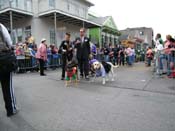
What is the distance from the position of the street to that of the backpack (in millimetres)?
1018

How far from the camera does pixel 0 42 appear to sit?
15.6 ft

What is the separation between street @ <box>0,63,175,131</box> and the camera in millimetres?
4445

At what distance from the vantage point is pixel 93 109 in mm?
5570

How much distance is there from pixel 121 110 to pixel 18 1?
1934 cm

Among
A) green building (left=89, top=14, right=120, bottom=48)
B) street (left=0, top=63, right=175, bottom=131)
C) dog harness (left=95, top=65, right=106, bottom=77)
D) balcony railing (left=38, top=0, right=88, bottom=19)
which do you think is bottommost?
street (left=0, top=63, right=175, bottom=131)

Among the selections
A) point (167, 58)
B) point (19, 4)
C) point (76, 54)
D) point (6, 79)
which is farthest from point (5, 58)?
point (19, 4)

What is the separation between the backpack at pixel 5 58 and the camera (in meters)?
4.71

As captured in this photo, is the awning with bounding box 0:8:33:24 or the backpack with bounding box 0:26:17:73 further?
the awning with bounding box 0:8:33:24

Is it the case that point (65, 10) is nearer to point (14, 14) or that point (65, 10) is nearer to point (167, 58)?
point (14, 14)

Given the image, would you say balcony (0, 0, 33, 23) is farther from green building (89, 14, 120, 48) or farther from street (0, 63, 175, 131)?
street (0, 63, 175, 131)

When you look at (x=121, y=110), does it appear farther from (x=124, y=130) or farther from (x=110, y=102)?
(x=124, y=130)

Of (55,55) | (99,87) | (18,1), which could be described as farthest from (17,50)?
(18,1)

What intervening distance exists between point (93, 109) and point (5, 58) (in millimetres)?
2242

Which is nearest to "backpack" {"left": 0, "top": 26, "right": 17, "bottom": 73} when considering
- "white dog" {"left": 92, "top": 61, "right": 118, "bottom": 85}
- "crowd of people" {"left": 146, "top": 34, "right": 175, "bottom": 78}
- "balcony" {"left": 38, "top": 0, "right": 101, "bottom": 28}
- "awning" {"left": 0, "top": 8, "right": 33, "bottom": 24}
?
"white dog" {"left": 92, "top": 61, "right": 118, "bottom": 85}
